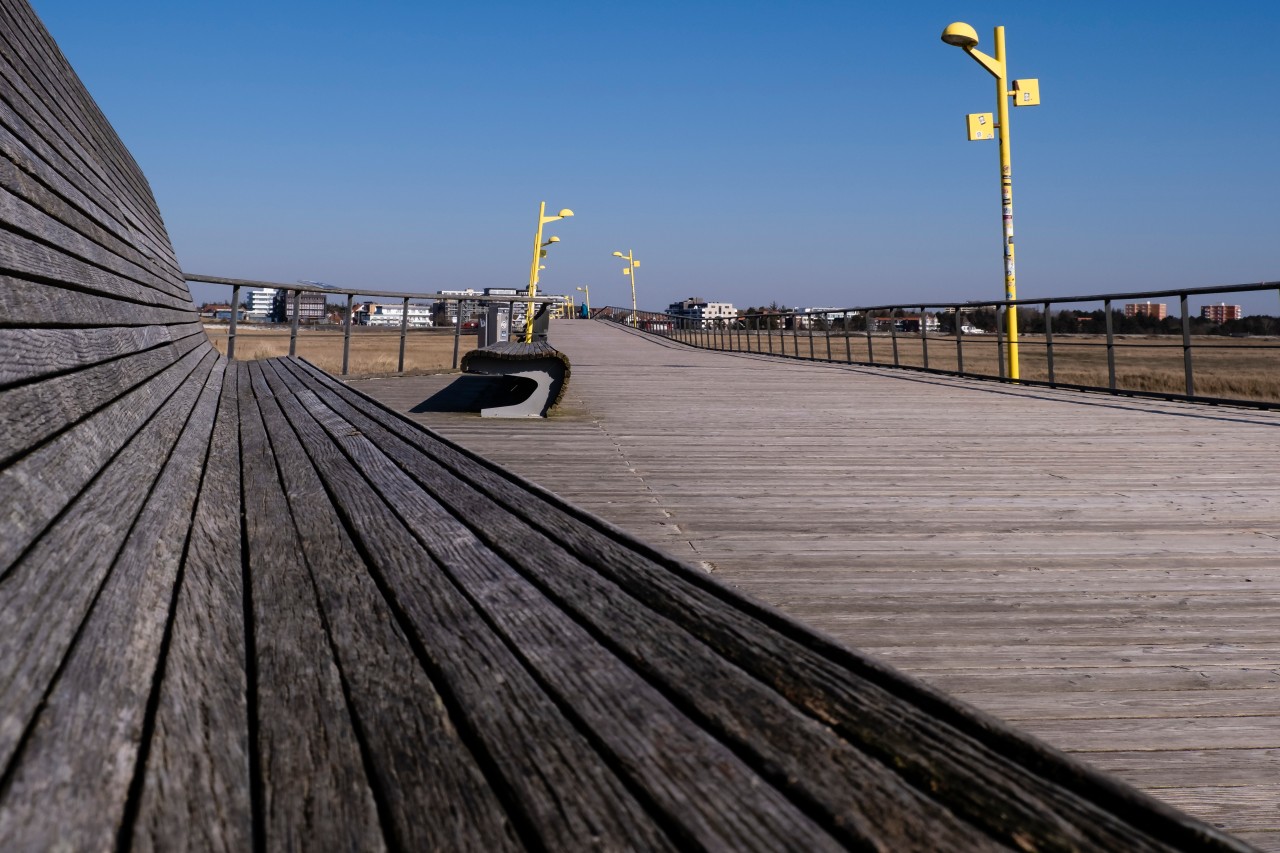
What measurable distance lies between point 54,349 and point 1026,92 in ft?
41.0

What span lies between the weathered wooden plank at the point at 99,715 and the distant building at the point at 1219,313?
336 inches

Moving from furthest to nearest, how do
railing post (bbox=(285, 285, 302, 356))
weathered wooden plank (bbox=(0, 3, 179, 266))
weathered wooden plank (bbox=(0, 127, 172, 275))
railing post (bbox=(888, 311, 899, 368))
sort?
railing post (bbox=(888, 311, 899, 368)) → railing post (bbox=(285, 285, 302, 356)) → weathered wooden plank (bbox=(0, 3, 179, 266)) → weathered wooden plank (bbox=(0, 127, 172, 275))

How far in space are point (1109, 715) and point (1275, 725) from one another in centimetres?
34

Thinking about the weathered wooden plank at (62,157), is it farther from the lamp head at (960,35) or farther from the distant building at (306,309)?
the lamp head at (960,35)

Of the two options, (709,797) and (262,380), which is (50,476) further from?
(262,380)

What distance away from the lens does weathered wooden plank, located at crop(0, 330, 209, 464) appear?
62.0 inches

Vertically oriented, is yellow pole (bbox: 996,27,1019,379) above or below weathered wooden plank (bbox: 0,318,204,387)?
above

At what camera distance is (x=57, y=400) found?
1896mm

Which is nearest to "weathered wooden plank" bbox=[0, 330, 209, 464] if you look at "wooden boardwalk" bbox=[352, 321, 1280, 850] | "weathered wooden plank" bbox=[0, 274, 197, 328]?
"weathered wooden plank" bbox=[0, 274, 197, 328]

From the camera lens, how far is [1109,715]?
211 cm

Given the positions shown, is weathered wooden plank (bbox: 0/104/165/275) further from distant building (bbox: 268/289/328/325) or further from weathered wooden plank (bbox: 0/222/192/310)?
distant building (bbox: 268/289/328/325)

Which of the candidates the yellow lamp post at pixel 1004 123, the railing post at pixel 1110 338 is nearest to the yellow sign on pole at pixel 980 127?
the yellow lamp post at pixel 1004 123

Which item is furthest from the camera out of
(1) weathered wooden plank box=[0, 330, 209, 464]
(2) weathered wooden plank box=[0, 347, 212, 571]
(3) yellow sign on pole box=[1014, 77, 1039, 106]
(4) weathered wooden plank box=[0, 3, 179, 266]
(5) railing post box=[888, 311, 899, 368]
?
(5) railing post box=[888, 311, 899, 368]

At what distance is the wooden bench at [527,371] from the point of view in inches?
265
